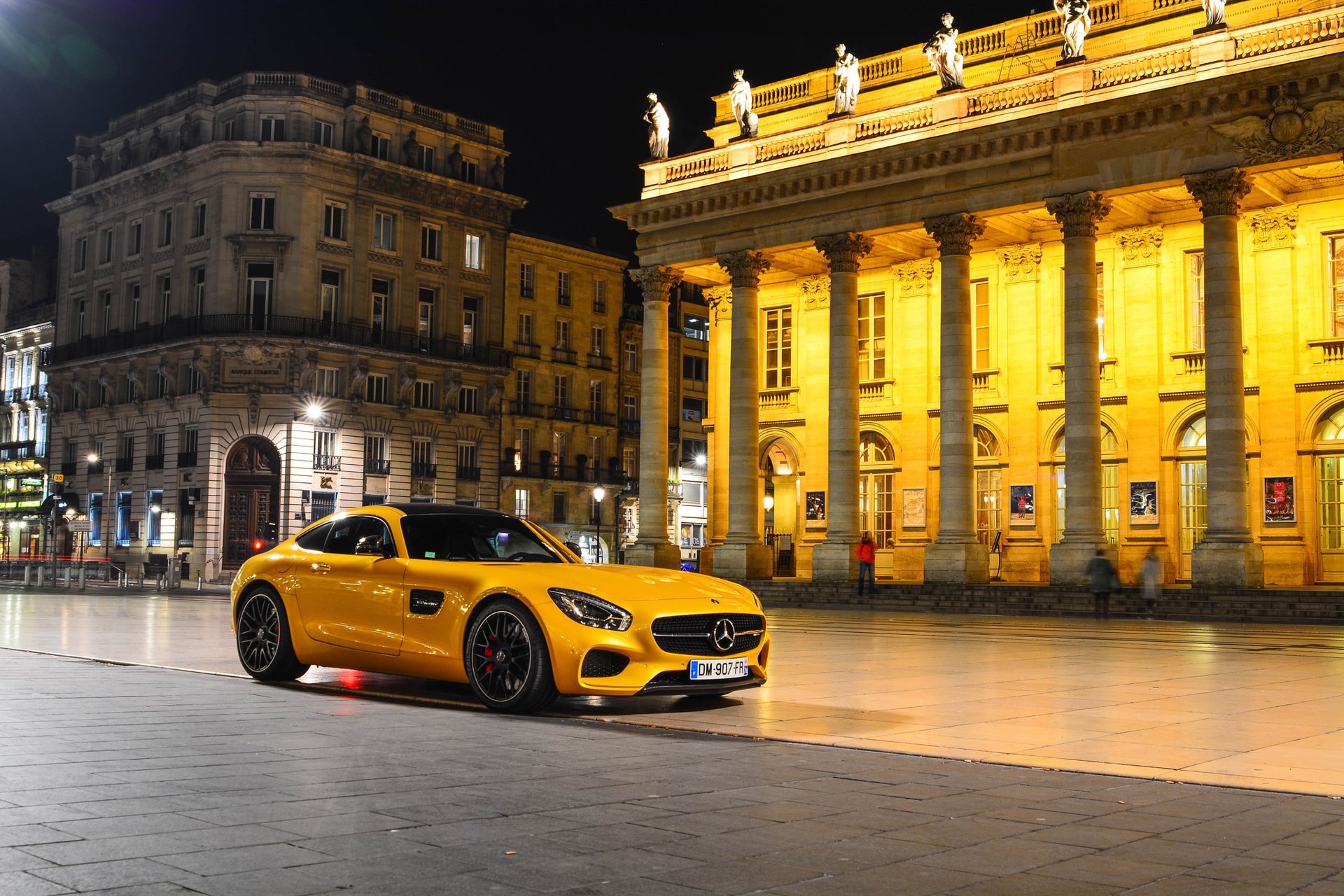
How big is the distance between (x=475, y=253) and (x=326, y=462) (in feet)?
46.9

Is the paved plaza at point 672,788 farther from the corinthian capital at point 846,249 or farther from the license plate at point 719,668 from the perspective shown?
the corinthian capital at point 846,249

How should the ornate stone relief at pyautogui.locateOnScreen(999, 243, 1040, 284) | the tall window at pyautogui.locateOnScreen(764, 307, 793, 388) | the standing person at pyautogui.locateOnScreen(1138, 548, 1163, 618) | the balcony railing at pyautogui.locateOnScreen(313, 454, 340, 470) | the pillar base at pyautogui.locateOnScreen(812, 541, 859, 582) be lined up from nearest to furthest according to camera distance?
1. the standing person at pyautogui.locateOnScreen(1138, 548, 1163, 618)
2. the pillar base at pyautogui.locateOnScreen(812, 541, 859, 582)
3. the ornate stone relief at pyautogui.locateOnScreen(999, 243, 1040, 284)
4. the tall window at pyautogui.locateOnScreen(764, 307, 793, 388)
5. the balcony railing at pyautogui.locateOnScreen(313, 454, 340, 470)

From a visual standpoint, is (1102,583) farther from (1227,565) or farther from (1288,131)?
(1288,131)

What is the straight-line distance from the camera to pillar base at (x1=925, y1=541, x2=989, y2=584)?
34.3 metres

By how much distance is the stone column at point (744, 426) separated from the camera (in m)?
39.3

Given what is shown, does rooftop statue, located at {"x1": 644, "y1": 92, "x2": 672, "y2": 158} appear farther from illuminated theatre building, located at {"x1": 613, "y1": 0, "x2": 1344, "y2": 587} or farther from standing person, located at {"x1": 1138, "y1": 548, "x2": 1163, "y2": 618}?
standing person, located at {"x1": 1138, "y1": 548, "x2": 1163, "y2": 618}

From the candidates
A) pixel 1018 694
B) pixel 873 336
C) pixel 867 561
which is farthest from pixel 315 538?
pixel 873 336

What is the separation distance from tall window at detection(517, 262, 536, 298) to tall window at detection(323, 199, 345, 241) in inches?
478

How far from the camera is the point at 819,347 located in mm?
42438

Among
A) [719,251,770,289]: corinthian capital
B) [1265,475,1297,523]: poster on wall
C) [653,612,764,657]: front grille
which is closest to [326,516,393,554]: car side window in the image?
[653,612,764,657]: front grille

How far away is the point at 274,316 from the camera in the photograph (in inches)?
2276

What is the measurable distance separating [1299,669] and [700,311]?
2816 inches

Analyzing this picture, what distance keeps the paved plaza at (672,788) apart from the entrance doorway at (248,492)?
45641mm

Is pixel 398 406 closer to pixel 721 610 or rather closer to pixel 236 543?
pixel 236 543
